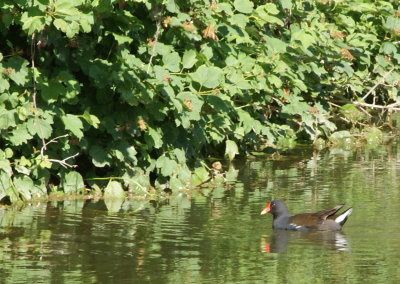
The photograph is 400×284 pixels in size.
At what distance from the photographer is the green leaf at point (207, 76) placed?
12.2 meters

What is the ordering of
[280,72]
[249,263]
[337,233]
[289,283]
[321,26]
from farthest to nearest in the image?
1. [321,26]
2. [280,72]
3. [337,233]
4. [249,263]
5. [289,283]

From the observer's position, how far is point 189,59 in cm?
1234

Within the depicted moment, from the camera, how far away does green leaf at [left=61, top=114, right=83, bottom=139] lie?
11.3 m

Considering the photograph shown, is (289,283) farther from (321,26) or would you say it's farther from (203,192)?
(321,26)

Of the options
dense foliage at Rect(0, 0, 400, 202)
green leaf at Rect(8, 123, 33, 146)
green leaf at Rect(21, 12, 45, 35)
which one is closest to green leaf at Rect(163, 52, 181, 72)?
dense foliage at Rect(0, 0, 400, 202)

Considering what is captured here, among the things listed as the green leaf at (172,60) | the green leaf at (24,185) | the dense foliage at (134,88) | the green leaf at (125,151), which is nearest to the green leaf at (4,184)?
the dense foliage at (134,88)

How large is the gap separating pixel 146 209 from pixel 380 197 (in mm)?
2441

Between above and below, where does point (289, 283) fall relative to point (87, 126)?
below

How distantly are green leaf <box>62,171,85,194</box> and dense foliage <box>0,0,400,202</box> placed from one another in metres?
0.01

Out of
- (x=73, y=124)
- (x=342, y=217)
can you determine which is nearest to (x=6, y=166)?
(x=73, y=124)

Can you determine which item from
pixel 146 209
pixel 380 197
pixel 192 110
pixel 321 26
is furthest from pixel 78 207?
pixel 321 26

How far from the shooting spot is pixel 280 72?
1398 centimetres

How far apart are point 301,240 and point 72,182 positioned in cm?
268

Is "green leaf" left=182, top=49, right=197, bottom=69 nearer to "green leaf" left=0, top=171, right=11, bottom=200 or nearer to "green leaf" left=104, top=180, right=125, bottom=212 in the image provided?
"green leaf" left=104, top=180, right=125, bottom=212
